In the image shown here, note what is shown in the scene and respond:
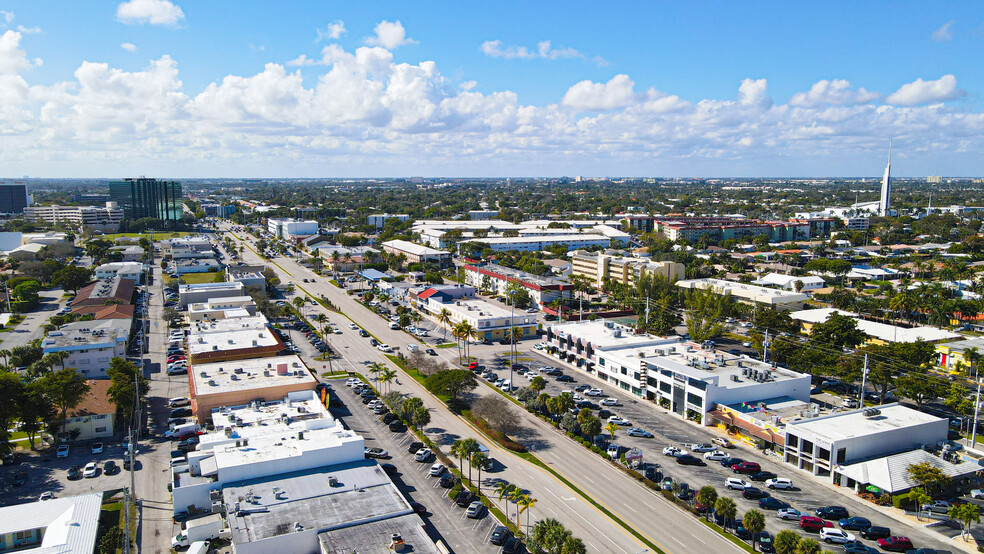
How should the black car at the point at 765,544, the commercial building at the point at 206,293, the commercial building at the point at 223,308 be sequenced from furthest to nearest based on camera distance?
1. the commercial building at the point at 206,293
2. the commercial building at the point at 223,308
3. the black car at the point at 765,544

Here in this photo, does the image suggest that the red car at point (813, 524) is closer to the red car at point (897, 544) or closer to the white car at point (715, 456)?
the red car at point (897, 544)

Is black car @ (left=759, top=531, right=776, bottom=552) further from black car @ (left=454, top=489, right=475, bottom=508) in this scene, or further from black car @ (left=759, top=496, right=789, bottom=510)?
black car @ (left=454, top=489, right=475, bottom=508)

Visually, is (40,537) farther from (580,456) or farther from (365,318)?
(365,318)

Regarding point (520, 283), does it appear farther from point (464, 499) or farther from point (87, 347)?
point (464, 499)

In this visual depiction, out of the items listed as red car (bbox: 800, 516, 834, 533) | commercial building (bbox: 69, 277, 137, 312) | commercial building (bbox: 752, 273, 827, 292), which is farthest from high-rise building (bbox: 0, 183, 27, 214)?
red car (bbox: 800, 516, 834, 533)

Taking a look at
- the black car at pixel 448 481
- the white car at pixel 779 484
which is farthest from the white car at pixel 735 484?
the black car at pixel 448 481
